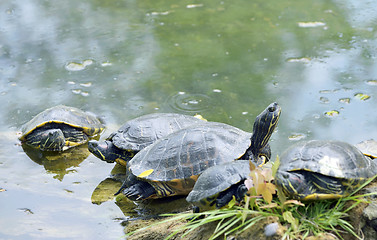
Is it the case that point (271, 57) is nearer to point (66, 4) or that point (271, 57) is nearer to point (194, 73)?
point (194, 73)

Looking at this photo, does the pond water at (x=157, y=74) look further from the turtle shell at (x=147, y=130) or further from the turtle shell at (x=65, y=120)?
the turtle shell at (x=147, y=130)

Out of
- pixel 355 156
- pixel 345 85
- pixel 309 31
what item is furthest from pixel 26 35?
pixel 355 156

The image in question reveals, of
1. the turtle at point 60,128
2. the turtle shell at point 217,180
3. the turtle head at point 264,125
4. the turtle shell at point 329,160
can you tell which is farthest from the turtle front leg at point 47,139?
the turtle shell at point 329,160

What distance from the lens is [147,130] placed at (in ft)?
16.1

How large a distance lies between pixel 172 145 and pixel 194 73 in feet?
9.53

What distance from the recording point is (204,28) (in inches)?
328

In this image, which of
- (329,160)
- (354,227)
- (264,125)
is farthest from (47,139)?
(354,227)

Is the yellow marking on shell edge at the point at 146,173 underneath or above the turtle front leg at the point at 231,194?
underneath

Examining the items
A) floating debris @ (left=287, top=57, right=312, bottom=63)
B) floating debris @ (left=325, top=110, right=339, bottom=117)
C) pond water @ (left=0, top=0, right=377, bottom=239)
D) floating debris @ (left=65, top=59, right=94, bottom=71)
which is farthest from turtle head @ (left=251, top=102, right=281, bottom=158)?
floating debris @ (left=65, top=59, right=94, bottom=71)

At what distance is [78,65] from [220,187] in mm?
4691

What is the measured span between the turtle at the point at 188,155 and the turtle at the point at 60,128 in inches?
60.4

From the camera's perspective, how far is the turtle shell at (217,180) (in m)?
3.31

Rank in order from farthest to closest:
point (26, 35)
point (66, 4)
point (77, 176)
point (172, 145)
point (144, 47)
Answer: point (66, 4) < point (26, 35) < point (144, 47) < point (77, 176) < point (172, 145)

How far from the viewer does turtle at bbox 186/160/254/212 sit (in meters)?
3.30
